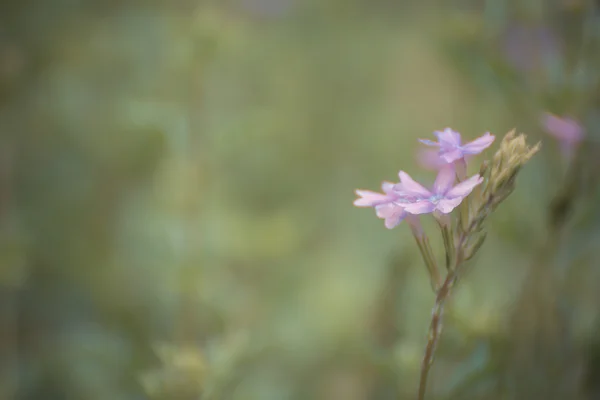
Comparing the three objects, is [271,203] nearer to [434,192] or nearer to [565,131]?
[565,131]

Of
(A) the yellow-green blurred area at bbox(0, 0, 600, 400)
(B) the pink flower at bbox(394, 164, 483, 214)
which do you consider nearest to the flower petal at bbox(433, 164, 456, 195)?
(B) the pink flower at bbox(394, 164, 483, 214)

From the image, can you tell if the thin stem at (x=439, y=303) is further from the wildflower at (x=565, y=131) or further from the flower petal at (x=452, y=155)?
the wildflower at (x=565, y=131)

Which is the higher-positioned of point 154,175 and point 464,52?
point 154,175

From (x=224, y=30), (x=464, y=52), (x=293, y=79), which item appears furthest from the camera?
(x=293, y=79)

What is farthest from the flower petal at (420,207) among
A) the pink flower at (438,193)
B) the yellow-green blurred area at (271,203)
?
the yellow-green blurred area at (271,203)

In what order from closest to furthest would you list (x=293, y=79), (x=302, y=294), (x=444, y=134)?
(x=444, y=134), (x=302, y=294), (x=293, y=79)

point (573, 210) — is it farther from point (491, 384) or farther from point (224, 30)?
point (224, 30)

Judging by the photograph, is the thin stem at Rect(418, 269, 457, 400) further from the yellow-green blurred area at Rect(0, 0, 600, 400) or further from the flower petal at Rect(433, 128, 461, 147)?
the yellow-green blurred area at Rect(0, 0, 600, 400)

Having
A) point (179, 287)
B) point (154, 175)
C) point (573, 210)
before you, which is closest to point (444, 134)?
point (573, 210)
